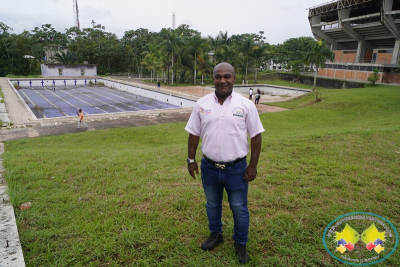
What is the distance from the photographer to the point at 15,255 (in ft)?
7.84

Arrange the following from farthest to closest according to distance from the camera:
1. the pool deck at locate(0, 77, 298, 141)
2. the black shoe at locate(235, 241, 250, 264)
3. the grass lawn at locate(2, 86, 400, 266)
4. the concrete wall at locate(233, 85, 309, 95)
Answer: the concrete wall at locate(233, 85, 309, 95), the pool deck at locate(0, 77, 298, 141), the grass lawn at locate(2, 86, 400, 266), the black shoe at locate(235, 241, 250, 264)

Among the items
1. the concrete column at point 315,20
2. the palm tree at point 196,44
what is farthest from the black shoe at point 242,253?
the concrete column at point 315,20

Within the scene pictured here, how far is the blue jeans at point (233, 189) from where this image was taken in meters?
2.45

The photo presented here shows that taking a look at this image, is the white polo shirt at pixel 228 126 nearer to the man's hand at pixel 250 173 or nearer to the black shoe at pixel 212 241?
the man's hand at pixel 250 173

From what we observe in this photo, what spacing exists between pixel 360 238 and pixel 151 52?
42085 millimetres

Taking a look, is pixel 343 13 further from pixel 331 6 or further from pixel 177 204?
pixel 177 204

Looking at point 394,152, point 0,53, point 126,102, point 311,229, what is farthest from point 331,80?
point 0,53

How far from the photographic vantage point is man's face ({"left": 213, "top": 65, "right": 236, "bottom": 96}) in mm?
2432

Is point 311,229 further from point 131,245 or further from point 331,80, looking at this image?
point 331,80

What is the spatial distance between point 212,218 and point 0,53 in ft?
179

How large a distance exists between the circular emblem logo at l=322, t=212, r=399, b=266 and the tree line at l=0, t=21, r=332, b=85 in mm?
26490

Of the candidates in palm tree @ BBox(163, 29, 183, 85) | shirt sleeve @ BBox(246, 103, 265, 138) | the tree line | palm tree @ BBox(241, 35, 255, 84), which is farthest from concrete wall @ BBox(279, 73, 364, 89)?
shirt sleeve @ BBox(246, 103, 265, 138)

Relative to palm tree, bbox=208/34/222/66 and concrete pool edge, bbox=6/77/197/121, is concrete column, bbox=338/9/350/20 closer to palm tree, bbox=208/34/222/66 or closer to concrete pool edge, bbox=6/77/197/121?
palm tree, bbox=208/34/222/66

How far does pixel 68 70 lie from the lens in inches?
1866
